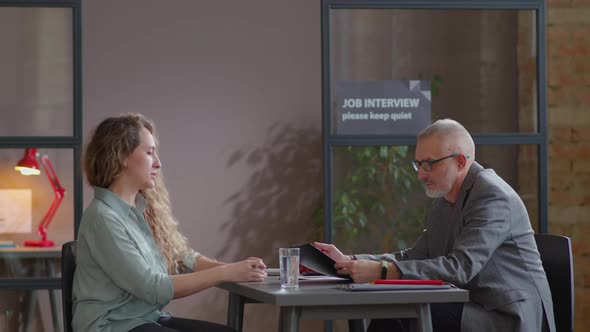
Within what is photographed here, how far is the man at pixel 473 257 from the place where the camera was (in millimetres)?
3154

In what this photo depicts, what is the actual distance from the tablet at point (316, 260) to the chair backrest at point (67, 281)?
0.71 meters

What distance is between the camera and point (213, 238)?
20.7 ft

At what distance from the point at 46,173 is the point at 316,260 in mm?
1906

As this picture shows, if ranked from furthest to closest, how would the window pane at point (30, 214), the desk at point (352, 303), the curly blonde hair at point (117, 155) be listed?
the window pane at point (30, 214) → the curly blonde hair at point (117, 155) → the desk at point (352, 303)

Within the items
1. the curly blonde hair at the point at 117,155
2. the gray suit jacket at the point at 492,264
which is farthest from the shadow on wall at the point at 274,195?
the curly blonde hair at the point at 117,155

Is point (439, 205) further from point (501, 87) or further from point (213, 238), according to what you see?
point (213, 238)

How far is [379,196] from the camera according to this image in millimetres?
4707

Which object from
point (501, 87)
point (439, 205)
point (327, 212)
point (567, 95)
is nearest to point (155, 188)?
point (439, 205)

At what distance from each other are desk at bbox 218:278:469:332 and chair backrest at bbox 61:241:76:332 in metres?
0.61

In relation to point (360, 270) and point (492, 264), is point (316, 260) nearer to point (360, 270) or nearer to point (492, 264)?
point (360, 270)

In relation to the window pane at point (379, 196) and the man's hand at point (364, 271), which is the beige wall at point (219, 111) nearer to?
the window pane at point (379, 196)

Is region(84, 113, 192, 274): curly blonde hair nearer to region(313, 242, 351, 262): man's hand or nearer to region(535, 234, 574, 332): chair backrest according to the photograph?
region(313, 242, 351, 262): man's hand

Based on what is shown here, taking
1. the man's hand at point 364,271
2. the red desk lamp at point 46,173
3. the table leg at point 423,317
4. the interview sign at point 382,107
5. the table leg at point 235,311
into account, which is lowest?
the table leg at point 235,311

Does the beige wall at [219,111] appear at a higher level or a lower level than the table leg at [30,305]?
higher
